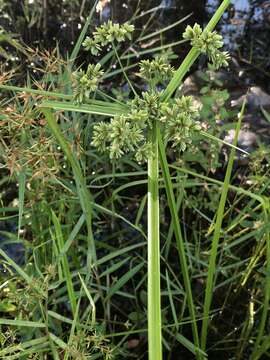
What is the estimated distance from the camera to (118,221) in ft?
5.21

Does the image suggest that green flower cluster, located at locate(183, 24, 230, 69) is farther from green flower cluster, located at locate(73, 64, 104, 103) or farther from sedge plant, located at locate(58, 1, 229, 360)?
green flower cluster, located at locate(73, 64, 104, 103)

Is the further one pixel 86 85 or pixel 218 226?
pixel 218 226

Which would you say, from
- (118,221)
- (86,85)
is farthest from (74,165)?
(118,221)

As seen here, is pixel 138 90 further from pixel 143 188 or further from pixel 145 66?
pixel 145 66

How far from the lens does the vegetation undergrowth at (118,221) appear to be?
769mm

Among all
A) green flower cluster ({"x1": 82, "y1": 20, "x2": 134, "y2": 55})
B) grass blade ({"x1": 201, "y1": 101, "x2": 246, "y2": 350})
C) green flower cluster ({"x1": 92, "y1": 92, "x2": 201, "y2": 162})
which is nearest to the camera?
green flower cluster ({"x1": 92, "y1": 92, "x2": 201, "y2": 162})

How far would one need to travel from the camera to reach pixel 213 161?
147 centimetres

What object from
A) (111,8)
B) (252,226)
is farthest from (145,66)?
(111,8)

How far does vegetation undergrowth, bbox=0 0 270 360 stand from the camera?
77 centimetres

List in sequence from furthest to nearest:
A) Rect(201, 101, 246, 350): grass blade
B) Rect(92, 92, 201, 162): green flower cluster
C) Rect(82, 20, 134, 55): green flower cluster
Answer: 1. Rect(201, 101, 246, 350): grass blade
2. Rect(82, 20, 134, 55): green flower cluster
3. Rect(92, 92, 201, 162): green flower cluster

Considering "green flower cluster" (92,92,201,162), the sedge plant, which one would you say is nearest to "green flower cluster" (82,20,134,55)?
the sedge plant

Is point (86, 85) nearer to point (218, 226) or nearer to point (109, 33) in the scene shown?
point (109, 33)

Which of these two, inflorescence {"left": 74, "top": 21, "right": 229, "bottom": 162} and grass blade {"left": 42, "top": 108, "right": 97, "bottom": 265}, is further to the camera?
grass blade {"left": 42, "top": 108, "right": 97, "bottom": 265}

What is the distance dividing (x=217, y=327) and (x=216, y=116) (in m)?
0.52
